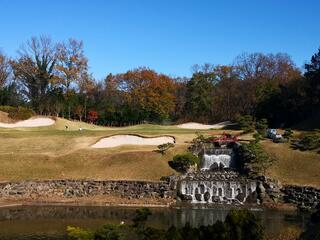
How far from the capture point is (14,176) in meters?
45.3

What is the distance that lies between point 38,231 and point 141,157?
18283 millimetres

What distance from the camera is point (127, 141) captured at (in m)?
57.9

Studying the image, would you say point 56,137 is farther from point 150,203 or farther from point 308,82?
point 308,82

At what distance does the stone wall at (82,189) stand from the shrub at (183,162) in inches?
150

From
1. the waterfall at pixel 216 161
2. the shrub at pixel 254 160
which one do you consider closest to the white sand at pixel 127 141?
the waterfall at pixel 216 161

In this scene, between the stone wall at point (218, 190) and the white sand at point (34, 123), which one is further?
the white sand at point (34, 123)

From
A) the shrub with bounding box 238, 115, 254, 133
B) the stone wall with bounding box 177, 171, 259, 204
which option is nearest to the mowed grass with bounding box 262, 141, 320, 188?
the stone wall with bounding box 177, 171, 259, 204

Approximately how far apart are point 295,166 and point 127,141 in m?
19.5

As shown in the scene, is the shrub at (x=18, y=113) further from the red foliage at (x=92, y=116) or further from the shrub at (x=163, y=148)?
the shrub at (x=163, y=148)

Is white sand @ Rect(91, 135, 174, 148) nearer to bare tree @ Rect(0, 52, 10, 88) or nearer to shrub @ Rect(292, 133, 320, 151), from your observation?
shrub @ Rect(292, 133, 320, 151)

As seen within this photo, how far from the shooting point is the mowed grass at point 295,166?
42.9 meters

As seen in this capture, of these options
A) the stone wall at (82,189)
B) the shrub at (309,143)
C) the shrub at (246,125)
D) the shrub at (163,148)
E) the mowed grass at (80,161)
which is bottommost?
the stone wall at (82,189)

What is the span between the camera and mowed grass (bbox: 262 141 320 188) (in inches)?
1690

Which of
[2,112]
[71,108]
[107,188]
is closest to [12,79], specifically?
[71,108]
